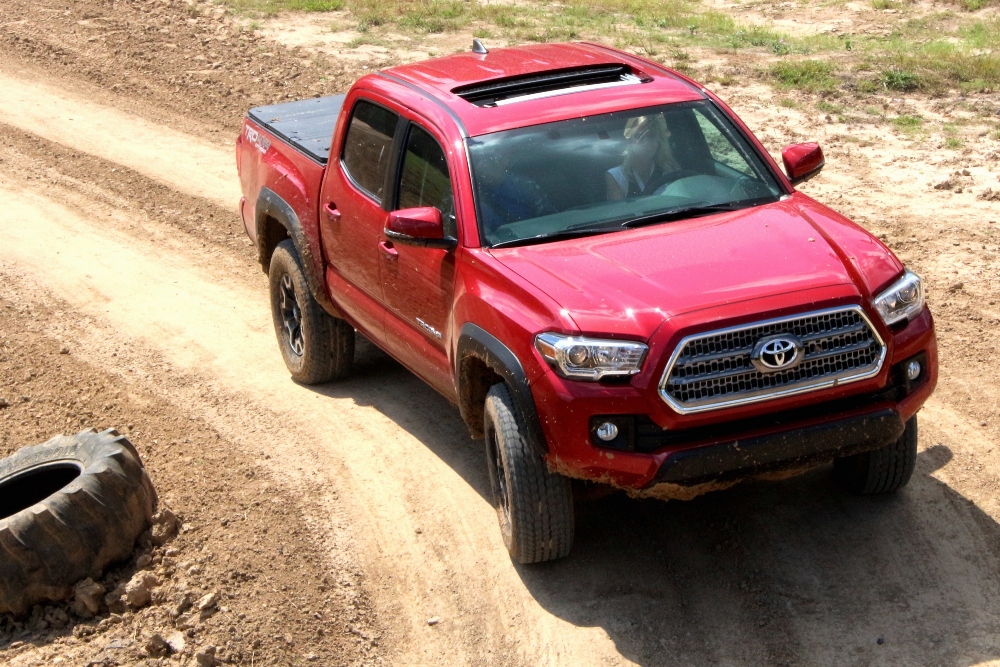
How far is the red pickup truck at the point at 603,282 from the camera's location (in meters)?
4.72

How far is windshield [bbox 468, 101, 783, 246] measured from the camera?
559 centimetres

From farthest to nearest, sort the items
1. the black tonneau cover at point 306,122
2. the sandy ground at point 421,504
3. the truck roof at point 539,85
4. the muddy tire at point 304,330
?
the black tonneau cover at point 306,122
the muddy tire at point 304,330
the truck roof at point 539,85
the sandy ground at point 421,504

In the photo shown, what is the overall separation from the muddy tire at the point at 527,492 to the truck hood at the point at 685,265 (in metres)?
0.57

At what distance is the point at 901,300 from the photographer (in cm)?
498

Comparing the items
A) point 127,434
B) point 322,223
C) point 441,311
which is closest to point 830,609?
point 441,311

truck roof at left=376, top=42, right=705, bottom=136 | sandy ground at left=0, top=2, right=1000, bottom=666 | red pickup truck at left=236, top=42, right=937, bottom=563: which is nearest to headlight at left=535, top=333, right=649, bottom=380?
red pickup truck at left=236, top=42, right=937, bottom=563

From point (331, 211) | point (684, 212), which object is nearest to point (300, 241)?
point (331, 211)

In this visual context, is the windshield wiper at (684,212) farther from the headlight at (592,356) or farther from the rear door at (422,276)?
the headlight at (592,356)

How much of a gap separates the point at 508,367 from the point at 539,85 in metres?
1.86

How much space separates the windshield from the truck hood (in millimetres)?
158

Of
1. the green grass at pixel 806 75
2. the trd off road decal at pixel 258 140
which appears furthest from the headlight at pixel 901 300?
the green grass at pixel 806 75

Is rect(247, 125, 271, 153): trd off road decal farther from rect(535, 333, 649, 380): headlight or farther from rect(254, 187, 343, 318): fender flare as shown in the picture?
rect(535, 333, 649, 380): headlight

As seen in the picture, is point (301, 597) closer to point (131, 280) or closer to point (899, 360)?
point (899, 360)

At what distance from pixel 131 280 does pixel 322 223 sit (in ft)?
10.2
